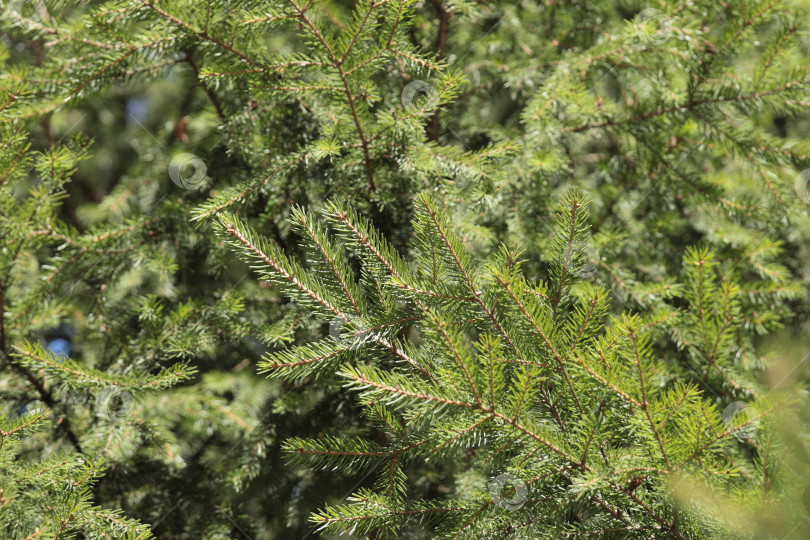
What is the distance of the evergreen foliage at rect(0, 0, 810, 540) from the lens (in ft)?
2.28

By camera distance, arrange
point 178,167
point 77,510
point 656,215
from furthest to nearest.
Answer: point 656,215
point 178,167
point 77,510

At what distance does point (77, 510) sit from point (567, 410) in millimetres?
618

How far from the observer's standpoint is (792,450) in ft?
2.03

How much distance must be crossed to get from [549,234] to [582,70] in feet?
1.19

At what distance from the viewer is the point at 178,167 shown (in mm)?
1197

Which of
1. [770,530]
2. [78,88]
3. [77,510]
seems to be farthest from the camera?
[78,88]

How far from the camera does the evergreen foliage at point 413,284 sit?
695mm

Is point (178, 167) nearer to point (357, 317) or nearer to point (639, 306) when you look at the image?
point (357, 317)

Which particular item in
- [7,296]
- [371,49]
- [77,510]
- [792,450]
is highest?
[371,49]

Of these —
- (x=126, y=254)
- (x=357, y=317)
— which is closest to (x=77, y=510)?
(x=357, y=317)

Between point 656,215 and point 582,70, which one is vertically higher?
point 582,70

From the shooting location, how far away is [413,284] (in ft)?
2.46

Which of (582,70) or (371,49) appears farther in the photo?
(582,70)

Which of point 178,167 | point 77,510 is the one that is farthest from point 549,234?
point 77,510
